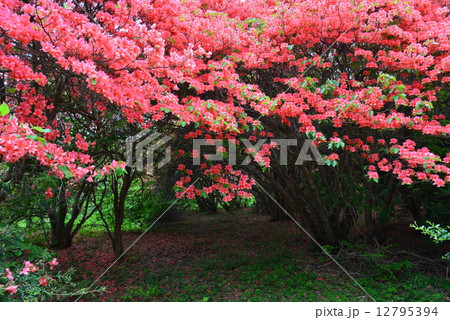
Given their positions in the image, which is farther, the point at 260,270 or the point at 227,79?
the point at 260,270

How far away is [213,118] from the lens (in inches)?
127

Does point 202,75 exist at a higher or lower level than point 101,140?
higher

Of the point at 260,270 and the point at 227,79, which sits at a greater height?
the point at 227,79

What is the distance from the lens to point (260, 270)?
5.19 meters

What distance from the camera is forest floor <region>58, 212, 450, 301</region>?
4.31m

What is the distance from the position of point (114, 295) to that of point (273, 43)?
438cm

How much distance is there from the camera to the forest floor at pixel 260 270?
431cm

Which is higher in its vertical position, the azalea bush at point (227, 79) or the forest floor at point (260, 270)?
the azalea bush at point (227, 79)

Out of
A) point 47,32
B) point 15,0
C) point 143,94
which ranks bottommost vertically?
point 143,94

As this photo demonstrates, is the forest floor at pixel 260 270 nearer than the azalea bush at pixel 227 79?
No

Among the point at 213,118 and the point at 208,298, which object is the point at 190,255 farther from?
the point at 213,118

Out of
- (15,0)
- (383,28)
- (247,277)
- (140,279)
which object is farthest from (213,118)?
(140,279)

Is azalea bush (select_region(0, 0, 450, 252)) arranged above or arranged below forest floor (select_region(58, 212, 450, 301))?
above

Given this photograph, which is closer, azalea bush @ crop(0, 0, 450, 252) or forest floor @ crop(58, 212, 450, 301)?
azalea bush @ crop(0, 0, 450, 252)
